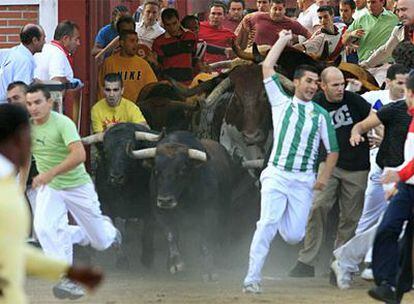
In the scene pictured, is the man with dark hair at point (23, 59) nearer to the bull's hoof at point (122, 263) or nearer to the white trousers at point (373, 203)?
the bull's hoof at point (122, 263)

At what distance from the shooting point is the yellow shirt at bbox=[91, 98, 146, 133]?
Answer: 52.6 feet

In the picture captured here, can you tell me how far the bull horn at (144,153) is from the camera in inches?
591

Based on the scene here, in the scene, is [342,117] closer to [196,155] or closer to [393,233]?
[196,155]

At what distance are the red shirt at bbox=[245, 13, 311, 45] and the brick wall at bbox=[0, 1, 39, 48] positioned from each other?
2571 millimetres

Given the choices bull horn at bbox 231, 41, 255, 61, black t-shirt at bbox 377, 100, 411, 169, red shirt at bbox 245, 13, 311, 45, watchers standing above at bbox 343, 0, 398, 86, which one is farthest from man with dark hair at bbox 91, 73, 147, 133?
black t-shirt at bbox 377, 100, 411, 169

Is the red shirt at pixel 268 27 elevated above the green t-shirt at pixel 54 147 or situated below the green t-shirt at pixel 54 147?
above

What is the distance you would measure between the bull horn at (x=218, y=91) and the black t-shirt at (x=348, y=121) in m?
2.42

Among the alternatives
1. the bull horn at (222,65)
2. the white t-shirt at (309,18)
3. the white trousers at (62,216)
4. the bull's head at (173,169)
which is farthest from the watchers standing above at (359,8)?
the white trousers at (62,216)

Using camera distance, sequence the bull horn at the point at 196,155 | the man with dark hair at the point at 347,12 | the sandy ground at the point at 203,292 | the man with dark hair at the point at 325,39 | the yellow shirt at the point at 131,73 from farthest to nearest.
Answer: the man with dark hair at the point at 347,12, the yellow shirt at the point at 131,73, the man with dark hair at the point at 325,39, the bull horn at the point at 196,155, the sandy ground at the point at 203,292

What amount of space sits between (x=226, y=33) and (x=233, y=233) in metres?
4.63

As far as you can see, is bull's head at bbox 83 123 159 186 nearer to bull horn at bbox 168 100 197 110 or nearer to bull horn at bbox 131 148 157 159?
bull horn at bbox 131 148 157 159

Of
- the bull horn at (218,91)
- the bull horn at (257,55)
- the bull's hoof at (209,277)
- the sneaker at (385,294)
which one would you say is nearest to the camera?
the sneaker at (385,294)

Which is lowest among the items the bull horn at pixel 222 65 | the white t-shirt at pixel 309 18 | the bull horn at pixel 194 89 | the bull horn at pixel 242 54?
the bull horn at pixel 194 89

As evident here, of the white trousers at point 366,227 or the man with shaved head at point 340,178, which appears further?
the man with shaved head at point 340,178
